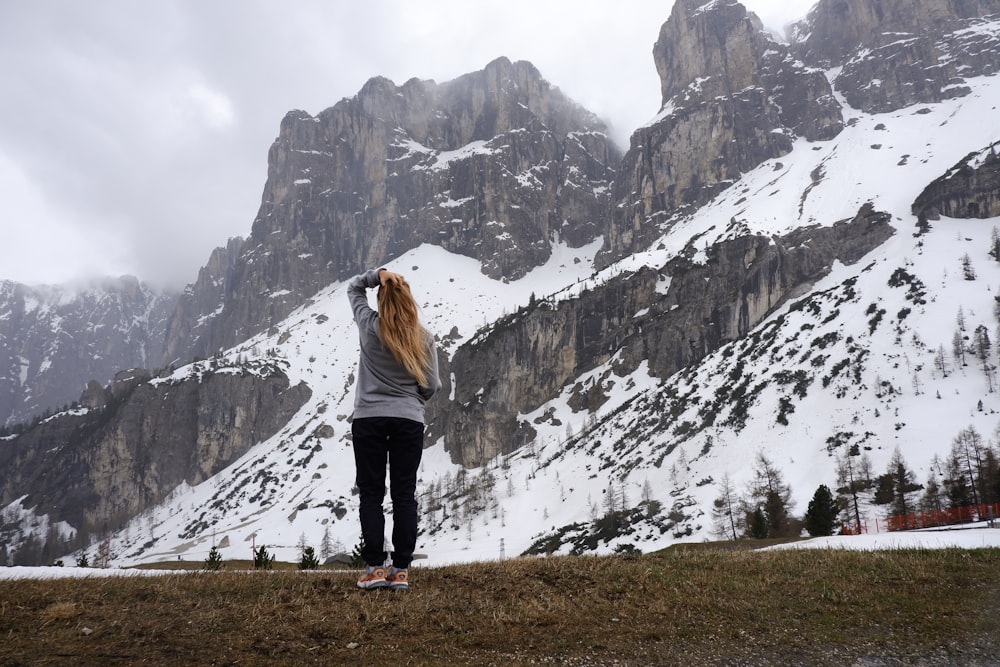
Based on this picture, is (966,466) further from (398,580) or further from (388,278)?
(388,278)

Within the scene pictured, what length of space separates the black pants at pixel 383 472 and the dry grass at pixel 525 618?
0.54 metres

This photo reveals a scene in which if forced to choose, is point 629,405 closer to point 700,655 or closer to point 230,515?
point 230,515

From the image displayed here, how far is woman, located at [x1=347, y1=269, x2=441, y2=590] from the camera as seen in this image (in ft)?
21.2

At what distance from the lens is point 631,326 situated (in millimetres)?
173875

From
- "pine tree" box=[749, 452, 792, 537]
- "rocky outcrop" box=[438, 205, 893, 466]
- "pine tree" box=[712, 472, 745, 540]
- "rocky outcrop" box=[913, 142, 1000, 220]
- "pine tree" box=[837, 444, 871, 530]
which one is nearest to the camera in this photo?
"pine tree" box=[749, 452, 792, 537]

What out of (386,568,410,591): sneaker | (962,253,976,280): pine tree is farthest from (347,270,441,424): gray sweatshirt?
(962,253,976,280): pine tree

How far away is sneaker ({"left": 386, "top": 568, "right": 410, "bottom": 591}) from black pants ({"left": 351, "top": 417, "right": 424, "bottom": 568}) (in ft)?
0.35

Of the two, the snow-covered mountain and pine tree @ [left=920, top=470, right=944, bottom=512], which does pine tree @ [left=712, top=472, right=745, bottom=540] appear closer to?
the snow-covered mountain

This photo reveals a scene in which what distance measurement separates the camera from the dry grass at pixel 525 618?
4504 millimetres

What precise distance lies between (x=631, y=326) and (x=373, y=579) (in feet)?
565

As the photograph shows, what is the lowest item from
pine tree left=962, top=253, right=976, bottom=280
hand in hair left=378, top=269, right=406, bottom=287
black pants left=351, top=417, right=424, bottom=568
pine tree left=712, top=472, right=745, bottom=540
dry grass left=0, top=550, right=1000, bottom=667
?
pine tree left=712, top=472, right=745, bottom=540

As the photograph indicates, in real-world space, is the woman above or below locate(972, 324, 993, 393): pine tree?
below

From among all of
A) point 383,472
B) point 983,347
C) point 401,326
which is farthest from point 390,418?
point 983,347

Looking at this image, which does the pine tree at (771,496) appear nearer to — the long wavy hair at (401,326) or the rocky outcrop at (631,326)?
the long wavy hair at (401,326)
